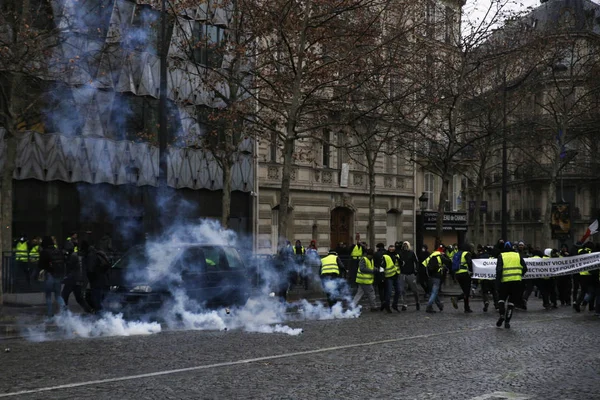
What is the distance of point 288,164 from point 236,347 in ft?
40.1

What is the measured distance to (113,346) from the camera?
12828 mm

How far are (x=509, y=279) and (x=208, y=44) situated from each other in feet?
40.0

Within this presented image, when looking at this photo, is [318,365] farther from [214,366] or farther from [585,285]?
[585,285]

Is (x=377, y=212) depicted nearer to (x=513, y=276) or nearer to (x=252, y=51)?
(x=252, y=51)

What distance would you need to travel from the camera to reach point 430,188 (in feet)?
162

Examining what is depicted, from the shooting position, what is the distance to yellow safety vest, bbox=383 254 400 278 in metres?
20.6

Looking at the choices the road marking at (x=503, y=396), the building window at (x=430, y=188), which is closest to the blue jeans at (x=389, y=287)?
the road marking at (x=503, y=396)

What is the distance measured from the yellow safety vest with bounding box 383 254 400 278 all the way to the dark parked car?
4149mm

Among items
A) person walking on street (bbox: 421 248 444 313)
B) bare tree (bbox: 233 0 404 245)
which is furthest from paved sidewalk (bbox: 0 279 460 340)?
person walking on street (bbox: 421 248 444 313)

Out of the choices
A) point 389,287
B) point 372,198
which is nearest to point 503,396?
point 389,287

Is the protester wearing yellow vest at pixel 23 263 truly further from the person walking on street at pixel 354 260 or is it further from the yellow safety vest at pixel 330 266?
the person walking on street at pixel 354 260

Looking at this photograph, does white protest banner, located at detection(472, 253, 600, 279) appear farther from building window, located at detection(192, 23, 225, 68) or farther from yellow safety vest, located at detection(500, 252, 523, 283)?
building window, located at detection(192, 23, 225, 68)

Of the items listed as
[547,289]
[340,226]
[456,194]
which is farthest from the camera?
[456,194]

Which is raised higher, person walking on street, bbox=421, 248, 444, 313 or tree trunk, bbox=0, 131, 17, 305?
tree trunk, bbox=0, 131, 17, 305
